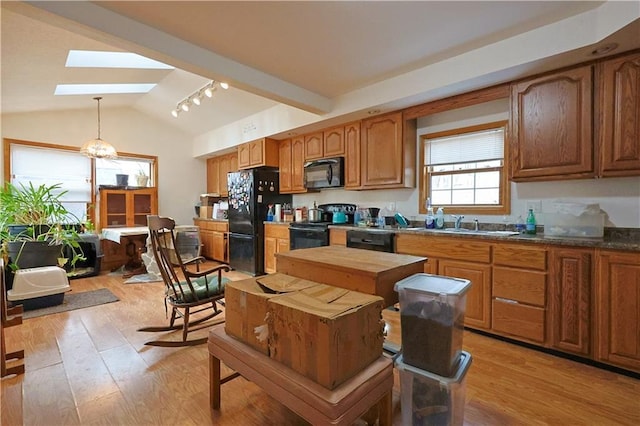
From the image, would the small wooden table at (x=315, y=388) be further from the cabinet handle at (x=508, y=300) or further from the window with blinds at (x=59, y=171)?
the window with blinds at (x=59, y=171)

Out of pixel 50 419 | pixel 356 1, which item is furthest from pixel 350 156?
pixel 50 419

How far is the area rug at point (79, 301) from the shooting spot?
3.13 m

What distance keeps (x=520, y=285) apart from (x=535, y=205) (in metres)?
0.86

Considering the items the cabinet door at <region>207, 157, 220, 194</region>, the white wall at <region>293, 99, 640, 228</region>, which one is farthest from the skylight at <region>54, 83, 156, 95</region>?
the white wall at <region>293, 99, 640, 228</region>

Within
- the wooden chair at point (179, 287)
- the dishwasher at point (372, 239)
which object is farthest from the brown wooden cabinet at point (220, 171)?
the wooden chair at point (179, 287)

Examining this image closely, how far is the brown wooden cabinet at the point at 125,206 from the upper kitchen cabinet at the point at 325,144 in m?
3.48

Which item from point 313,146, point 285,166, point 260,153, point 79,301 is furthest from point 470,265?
point 79,301

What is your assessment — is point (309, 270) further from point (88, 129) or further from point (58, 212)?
point (88, 129)

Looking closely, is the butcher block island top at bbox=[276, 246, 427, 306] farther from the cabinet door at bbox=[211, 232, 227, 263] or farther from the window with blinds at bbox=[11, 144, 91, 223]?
the window with blinds at bbox=[11, 144, 91, 223]

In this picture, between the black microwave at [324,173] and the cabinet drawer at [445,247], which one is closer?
the cabinet drawer at [445,247]

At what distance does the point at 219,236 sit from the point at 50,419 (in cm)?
420

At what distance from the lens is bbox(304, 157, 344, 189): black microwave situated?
3.99 m

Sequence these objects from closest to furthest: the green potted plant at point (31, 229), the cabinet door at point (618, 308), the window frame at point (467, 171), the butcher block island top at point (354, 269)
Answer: the butcher block island top at point (354, 269)
the cabinet door at point (618, 308)
the window frame at point (467, 171)
the green potted plant at point (31, 229)

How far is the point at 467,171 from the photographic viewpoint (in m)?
3.22
